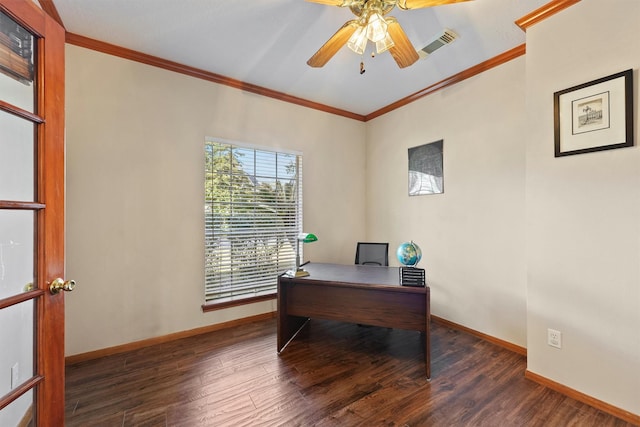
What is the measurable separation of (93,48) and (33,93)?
160cm

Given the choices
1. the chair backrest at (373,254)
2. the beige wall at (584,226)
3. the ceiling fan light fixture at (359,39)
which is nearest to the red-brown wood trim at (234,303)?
the chair backrest at (373,254)

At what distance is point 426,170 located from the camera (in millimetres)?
3203

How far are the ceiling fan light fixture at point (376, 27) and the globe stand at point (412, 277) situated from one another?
5.37 feet

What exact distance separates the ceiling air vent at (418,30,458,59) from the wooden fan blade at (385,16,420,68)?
1.70 feet

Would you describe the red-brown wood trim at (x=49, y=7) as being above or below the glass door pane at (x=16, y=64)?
above

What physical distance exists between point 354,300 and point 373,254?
1.00 meters

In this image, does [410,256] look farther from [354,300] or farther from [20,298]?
[20,298]

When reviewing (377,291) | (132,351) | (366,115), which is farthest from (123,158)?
(366,115)

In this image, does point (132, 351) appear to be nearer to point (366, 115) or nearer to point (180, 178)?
point (180, 178)

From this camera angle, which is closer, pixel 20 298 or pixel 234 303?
pixel 20 298

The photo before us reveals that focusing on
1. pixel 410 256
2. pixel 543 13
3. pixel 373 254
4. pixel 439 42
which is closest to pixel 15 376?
pixel 410 256

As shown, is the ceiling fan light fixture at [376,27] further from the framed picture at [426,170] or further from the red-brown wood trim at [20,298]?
the red-brown wood trim at [20,298]

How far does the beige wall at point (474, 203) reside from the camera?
245cm

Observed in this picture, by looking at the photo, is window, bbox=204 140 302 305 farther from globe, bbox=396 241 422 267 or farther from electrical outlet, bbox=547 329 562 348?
electrical outlet, bbox=547 329 562 348
